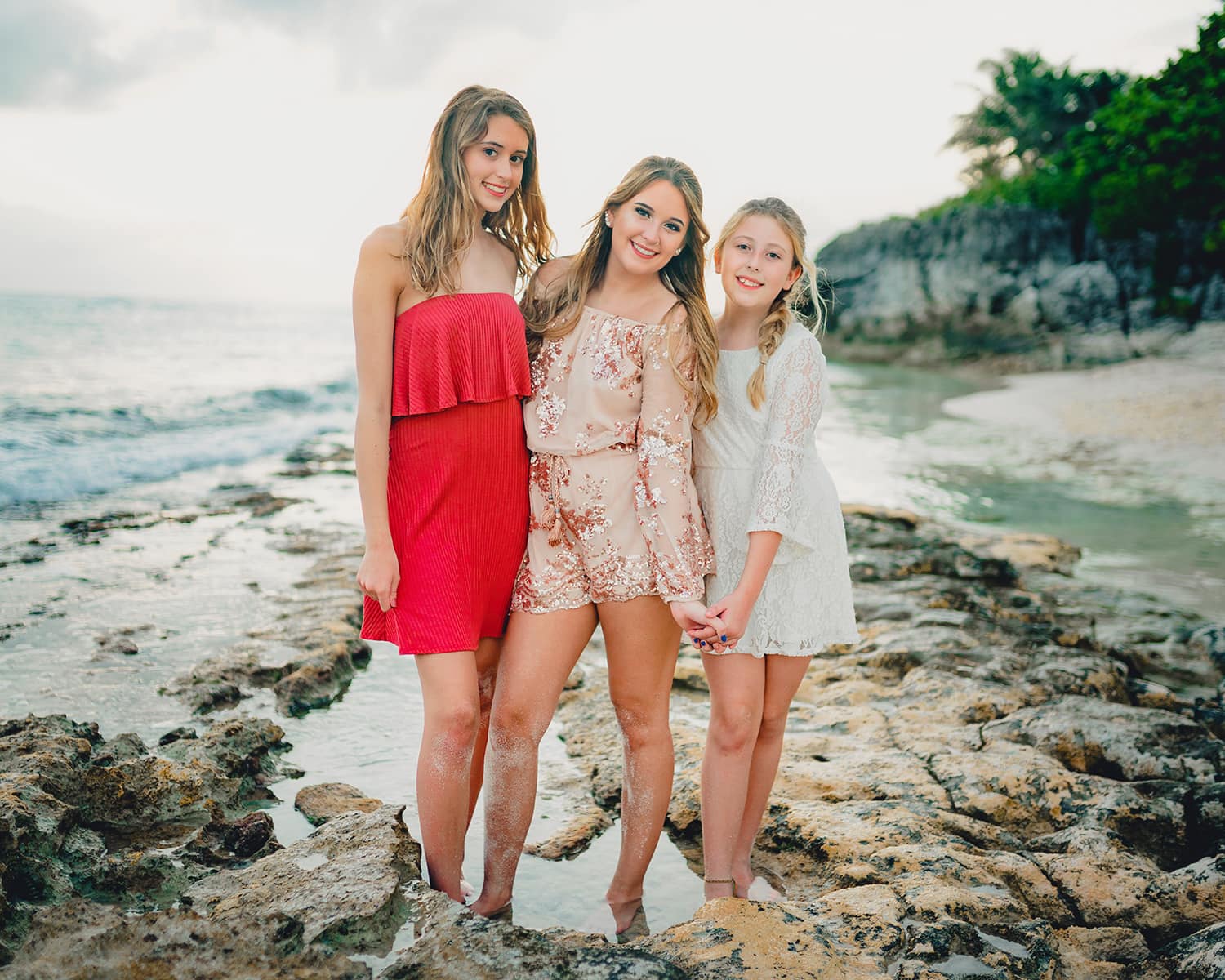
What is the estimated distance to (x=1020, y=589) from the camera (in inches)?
269

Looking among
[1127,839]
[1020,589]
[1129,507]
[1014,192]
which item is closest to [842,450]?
[1129,507]

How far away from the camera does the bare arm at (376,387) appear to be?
8.61 ft

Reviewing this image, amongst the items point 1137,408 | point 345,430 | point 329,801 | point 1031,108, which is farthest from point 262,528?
point 1031,108

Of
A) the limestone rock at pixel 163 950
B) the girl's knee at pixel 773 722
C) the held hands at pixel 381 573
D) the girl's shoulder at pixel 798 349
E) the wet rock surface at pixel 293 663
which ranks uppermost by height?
the girl's shoulder at pixel 798 349

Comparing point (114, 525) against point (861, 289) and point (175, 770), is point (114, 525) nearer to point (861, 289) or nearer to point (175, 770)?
point (175, 770)

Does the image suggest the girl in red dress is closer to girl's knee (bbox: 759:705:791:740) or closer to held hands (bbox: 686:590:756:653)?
held hands (bbox: 686:590:756:653)

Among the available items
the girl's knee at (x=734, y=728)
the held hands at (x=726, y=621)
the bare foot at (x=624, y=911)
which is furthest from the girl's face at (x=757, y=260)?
the bare foot at (x=624, y=911)

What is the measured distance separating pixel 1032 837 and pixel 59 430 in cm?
1310

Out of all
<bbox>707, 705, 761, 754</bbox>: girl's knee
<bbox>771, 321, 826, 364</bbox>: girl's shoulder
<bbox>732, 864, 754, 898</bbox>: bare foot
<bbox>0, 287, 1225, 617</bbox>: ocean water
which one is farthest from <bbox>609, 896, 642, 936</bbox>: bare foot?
<bbox>0, 287, 1225, 617</bbox>: ocean water

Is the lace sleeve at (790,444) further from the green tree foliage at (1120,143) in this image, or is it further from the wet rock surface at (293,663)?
the green tree foliage at (1120,143)

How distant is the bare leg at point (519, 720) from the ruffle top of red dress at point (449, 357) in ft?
2.18

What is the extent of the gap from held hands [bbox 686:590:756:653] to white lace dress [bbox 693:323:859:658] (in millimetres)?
112

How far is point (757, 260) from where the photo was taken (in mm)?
2906

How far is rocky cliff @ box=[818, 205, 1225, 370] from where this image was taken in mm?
24531
